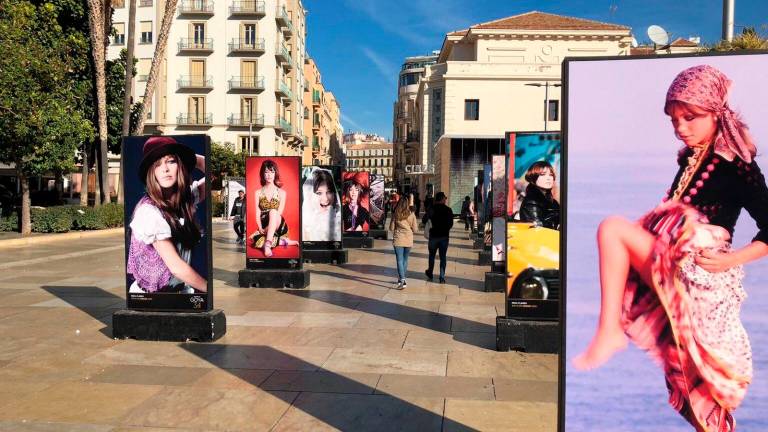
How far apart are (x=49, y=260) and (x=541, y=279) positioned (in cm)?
1284

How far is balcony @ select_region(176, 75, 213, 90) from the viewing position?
53656 mm

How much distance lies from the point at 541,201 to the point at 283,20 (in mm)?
52781

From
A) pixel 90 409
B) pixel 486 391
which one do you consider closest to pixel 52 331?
pixel 90 409

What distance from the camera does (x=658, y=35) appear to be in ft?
36.9

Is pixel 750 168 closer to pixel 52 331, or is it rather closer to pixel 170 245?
pixel 170 245

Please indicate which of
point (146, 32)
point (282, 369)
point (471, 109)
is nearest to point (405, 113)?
point (146, 32)

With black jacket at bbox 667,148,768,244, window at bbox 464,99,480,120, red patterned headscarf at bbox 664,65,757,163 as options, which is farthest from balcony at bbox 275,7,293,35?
black jacket at bbox 667,148,768,244

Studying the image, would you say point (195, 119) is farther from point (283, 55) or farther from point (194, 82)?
point (283, 55)

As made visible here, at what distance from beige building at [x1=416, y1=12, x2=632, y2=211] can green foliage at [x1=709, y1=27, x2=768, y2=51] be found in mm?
32854

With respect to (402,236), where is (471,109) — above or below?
above

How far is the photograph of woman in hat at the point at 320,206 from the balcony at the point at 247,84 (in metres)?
41.3

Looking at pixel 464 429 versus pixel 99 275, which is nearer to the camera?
pixel 464 429

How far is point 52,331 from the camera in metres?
7.25

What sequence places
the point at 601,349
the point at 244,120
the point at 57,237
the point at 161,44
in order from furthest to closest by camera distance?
1. the point at 244,120
2. the point at 161,44
3. the point at 57,237
4. the point at 601,349
